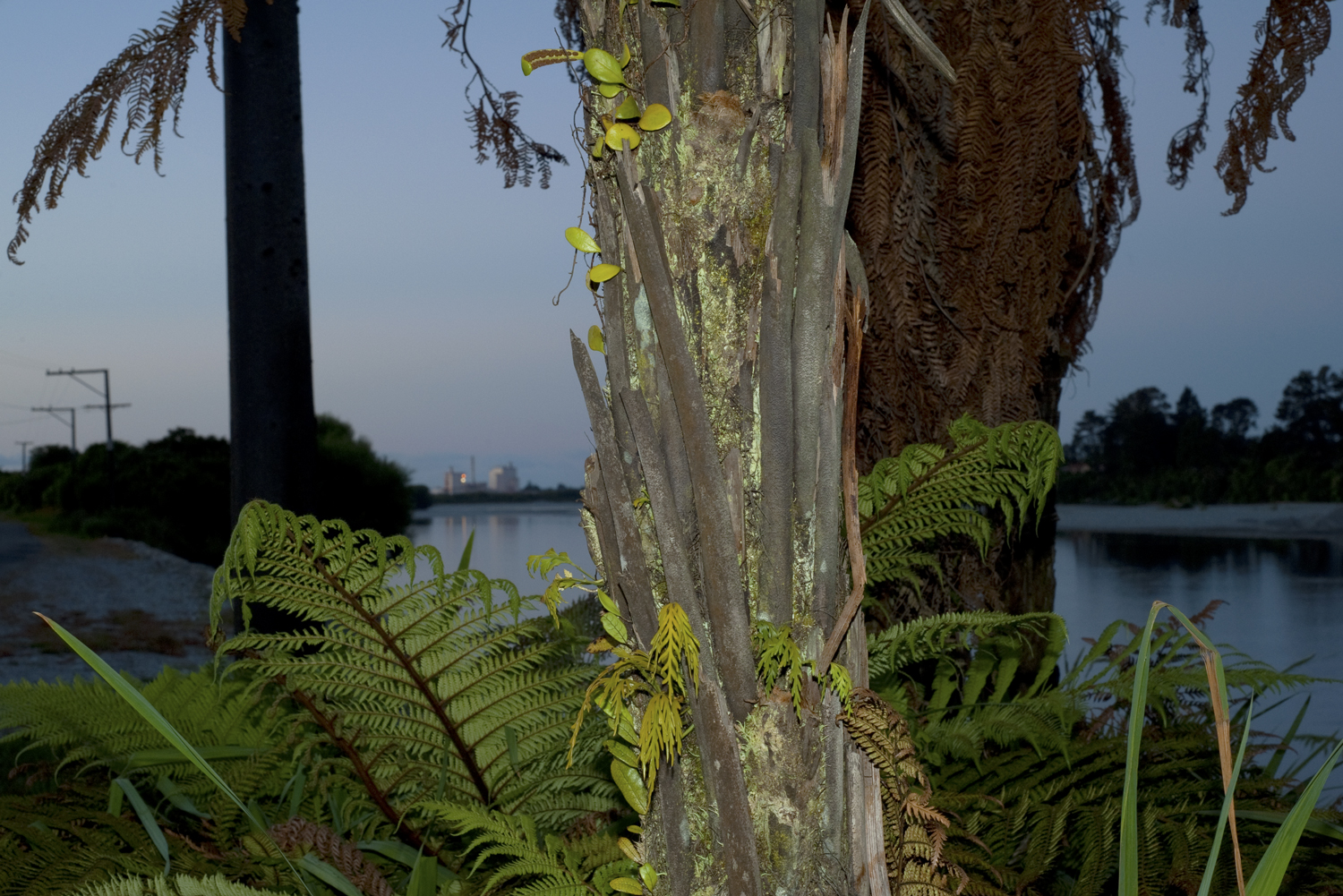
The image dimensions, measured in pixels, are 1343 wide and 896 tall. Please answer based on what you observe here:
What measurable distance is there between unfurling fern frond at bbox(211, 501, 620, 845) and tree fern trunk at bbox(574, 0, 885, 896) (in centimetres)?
43

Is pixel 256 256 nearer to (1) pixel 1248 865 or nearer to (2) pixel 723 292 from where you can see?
(2) pixel 723 292

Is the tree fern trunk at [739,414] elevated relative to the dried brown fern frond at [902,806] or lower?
elevated

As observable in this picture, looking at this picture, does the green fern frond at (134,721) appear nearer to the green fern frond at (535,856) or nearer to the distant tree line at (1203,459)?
the green fern frond at (535,856)

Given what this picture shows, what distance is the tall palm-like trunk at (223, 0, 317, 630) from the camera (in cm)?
257

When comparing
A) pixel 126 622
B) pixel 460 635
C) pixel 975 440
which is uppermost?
pixel 975 440

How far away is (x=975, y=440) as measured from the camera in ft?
4.28

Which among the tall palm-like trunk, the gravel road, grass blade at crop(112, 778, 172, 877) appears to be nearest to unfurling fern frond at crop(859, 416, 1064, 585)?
grass blade at crop(112, 778, 172, 877)

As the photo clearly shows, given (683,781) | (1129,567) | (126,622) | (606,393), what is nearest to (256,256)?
(606,393)

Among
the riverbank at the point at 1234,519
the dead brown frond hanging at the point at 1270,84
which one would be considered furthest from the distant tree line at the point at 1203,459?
the dead brown frond hanging at the point at 1270,84

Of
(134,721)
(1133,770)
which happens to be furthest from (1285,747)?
(134,721)

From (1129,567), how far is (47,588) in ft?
30.7

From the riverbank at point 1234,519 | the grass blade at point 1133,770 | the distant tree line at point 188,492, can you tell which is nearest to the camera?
the grass blade at point 1133,770

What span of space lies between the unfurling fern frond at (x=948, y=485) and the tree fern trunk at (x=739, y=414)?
22.6 inches

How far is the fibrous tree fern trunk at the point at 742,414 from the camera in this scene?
2.37ft
